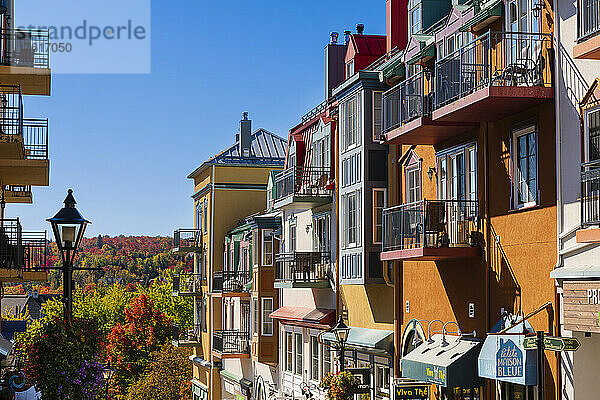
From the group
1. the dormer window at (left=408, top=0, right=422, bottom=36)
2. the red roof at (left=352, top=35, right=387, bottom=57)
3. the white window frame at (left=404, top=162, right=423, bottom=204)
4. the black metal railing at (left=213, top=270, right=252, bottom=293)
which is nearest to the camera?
the white window frame at (left=404, top=162, right=423, bottom=204)

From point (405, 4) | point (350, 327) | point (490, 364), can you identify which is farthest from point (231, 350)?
point (490, 364)

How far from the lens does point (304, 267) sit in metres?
34.1

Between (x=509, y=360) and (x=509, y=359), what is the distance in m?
0.02

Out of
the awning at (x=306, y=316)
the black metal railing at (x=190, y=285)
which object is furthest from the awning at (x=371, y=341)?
the black metal railing at (x=190, y=285)

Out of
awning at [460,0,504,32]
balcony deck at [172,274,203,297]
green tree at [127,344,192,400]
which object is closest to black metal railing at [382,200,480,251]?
awning at [460,0,504,32]

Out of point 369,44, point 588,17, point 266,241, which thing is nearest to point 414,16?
point 369,44

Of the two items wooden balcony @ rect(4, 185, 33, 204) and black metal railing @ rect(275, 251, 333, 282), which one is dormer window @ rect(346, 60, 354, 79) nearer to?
black metal railing @ rect(275, 251, 333, 282)

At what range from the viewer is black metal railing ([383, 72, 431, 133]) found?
22875 mm

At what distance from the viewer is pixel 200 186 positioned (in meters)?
55.2

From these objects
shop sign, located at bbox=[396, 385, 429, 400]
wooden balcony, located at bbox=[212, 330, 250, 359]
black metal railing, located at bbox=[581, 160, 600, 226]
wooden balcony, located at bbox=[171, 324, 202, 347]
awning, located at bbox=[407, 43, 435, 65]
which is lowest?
wooden balcony, located at bbox=[171, 324, 202, 347]

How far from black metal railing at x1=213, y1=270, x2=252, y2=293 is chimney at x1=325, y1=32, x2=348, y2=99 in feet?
41.3

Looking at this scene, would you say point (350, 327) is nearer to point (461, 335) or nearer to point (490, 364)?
point (461, 335)

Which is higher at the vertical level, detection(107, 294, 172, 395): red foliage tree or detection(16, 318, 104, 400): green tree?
detection(16, 318, 104, 400): green tree

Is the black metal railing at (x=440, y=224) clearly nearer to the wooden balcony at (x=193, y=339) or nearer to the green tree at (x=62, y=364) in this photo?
the green tree at (x=62, y=364)
